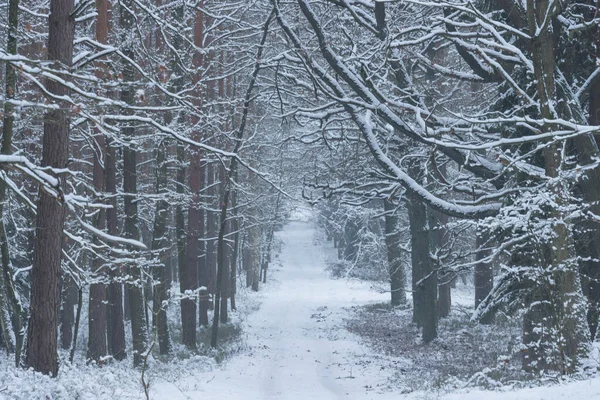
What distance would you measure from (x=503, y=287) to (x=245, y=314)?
72.7 ft

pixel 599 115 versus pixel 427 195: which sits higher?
pixel 599 115

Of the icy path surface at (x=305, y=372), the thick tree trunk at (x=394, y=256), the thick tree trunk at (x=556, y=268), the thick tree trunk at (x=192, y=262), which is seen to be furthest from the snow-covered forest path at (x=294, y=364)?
the thick tree trunk at (x=556, y=268)

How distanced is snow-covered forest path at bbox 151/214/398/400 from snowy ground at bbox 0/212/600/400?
2 cm

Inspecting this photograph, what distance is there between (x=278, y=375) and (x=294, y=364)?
1.80 meters

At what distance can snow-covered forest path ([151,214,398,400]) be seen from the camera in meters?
12.7

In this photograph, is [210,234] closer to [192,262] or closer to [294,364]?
[192,262]

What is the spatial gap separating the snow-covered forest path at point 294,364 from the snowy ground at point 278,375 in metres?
0.02

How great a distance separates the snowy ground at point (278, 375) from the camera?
25.7ft

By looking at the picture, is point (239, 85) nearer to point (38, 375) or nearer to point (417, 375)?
point (417, 375)

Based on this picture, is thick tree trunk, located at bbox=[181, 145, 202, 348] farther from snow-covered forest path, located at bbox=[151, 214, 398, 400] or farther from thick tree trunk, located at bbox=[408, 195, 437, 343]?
thick tree trunk, located at bbox=[408, 195, 437, 343]

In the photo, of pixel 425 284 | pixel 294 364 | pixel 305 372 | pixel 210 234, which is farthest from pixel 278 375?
pixel 210 234

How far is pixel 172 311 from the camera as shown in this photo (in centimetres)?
2902

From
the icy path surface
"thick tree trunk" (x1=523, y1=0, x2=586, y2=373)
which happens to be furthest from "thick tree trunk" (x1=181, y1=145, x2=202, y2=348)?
"thick tree trunk" (x1=523, y1=0, x2=586, y2=373)

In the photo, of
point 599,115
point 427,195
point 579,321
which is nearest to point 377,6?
point 427,195
